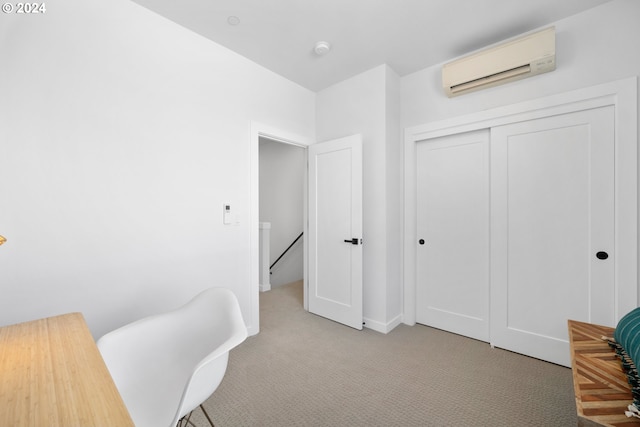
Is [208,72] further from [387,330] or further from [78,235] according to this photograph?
[387,330]

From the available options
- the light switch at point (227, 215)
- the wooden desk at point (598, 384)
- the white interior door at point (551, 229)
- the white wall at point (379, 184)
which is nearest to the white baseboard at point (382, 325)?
the white wall at point (379, 184)

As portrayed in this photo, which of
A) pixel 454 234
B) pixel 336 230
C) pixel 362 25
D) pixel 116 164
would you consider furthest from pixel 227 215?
pixel 454 234

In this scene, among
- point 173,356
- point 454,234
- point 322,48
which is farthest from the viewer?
point 454,234

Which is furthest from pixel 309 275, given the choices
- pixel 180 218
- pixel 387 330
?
pixel 180 218

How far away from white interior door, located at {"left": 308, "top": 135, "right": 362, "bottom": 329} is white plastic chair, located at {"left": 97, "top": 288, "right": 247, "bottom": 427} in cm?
165

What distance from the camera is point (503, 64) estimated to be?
2221 millimetres

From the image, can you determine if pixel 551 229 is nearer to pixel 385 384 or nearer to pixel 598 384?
pixel 598 384

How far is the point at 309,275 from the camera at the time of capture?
3.35 meters

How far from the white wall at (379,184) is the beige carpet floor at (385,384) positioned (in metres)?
0.33

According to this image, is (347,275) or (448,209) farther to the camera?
(347,275)

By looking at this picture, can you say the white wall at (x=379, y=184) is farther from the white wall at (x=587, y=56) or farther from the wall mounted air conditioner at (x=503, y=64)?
the white wall at (x=587, y=56)

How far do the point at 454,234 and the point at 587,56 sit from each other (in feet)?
5.56

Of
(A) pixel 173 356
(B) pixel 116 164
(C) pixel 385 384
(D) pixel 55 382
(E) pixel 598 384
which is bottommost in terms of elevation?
(C) pixel 385 384

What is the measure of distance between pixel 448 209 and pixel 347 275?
1.26m
